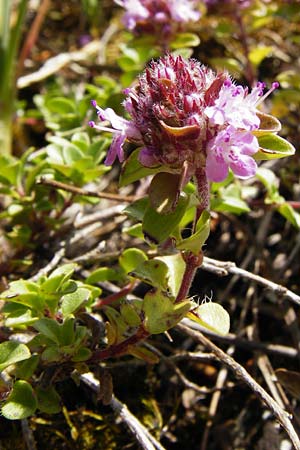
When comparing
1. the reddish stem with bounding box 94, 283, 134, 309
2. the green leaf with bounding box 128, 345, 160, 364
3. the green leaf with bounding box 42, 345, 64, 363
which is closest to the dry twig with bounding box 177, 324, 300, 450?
the green leaf with bounding box 128, 345, 160, 364

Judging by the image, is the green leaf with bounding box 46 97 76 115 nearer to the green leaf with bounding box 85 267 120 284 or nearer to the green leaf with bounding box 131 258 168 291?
the green leaf with bounding box 85 267 120 284

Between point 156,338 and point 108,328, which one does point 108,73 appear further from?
point 108,328

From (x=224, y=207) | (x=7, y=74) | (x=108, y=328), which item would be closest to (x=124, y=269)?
(x=108, y=328)

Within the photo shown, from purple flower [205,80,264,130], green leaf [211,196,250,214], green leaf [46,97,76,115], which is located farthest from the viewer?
green leaf [46,97,76,115]

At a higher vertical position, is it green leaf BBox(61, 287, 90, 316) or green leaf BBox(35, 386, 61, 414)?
green leaf BBox(61, 287, 90, 316)

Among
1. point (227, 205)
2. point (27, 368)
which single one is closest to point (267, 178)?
point (227, 205)

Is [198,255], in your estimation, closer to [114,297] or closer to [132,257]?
[132,257]
